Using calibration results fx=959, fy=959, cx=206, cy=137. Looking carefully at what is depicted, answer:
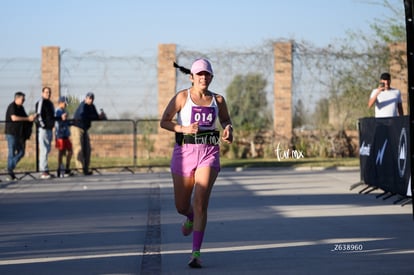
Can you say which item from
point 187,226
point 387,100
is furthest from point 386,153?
point 187,226

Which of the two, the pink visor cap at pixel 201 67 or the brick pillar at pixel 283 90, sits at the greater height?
the brick pillar at pixel 283 90

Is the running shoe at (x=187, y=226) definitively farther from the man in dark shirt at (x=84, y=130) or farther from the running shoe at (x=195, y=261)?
the man in dark shirt at (x=84, y=130)

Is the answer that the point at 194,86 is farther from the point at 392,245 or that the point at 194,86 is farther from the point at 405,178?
the point at 405,178

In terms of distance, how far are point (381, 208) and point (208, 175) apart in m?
5.87

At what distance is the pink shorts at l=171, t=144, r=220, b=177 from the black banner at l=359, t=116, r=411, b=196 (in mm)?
5262

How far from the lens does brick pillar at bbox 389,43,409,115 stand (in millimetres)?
29250

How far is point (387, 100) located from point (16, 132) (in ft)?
29.3

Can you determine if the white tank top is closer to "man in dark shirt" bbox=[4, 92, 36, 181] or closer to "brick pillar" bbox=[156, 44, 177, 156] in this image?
"man in dark shirt" bbox=[4, 92, 36, 181]

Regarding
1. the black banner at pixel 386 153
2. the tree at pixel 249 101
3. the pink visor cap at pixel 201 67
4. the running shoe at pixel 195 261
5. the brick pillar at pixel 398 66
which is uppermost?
the brick pillar at pixel 398 66

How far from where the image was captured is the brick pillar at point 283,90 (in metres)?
30.5

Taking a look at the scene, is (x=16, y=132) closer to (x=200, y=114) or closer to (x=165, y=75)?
(x=165, y=75)

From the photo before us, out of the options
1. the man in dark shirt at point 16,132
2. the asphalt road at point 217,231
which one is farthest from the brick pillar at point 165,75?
the asphalt road at point 217,231

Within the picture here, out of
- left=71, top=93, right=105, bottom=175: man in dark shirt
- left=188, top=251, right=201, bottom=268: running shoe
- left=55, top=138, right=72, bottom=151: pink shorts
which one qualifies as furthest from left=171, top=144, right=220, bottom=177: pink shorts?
left=71, top=93, right=105, bottom=175: man in dark shirt

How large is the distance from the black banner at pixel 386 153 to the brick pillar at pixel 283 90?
1257cm
